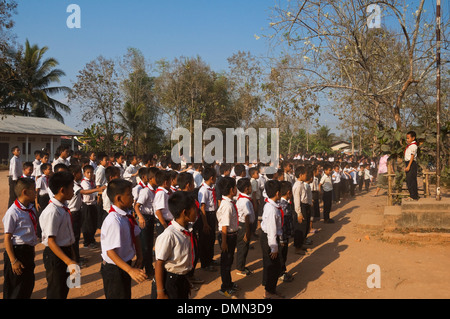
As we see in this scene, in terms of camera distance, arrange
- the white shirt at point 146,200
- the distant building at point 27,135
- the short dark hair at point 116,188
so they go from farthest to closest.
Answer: the distant building at point 27,135 < the white shirt at point 146,200 < the short dark hair at point 116,188

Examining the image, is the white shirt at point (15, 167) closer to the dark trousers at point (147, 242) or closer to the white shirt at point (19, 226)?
the dark trousers at point (147, 242)

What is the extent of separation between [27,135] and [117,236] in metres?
24.8

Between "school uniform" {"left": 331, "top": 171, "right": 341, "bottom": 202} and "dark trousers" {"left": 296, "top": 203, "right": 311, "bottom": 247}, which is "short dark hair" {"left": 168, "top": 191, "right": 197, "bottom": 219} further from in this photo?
"school uniform" {"left": 331, "top": 171, "right": 341, "bottom": 202}

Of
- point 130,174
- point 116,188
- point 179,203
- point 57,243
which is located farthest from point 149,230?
point 130,174

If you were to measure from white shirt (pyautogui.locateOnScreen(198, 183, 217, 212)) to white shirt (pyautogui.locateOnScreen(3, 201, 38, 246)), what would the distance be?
8.99ft

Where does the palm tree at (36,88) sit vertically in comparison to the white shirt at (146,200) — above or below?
above

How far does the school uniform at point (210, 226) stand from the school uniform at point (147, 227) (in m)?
0.86

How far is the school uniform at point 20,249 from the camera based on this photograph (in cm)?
389

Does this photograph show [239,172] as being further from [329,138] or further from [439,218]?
[329,138]

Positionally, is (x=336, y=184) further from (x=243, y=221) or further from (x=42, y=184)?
(x=42, y=184)

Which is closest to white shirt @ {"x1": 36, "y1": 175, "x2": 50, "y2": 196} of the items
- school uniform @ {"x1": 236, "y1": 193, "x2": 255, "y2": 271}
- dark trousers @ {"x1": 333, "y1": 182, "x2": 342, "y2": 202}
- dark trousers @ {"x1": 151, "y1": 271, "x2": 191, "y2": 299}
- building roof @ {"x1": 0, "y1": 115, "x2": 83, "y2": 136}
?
school uniform @ {"x1": 236, "y1": 193, "x2": 255, "y2": 271}

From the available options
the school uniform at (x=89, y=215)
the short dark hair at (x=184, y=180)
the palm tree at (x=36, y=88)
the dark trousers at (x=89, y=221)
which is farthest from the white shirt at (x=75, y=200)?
the palm tree at (x=36, y=88)

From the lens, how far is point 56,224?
3.70 metres

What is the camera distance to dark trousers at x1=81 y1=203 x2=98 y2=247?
22.8 feet
